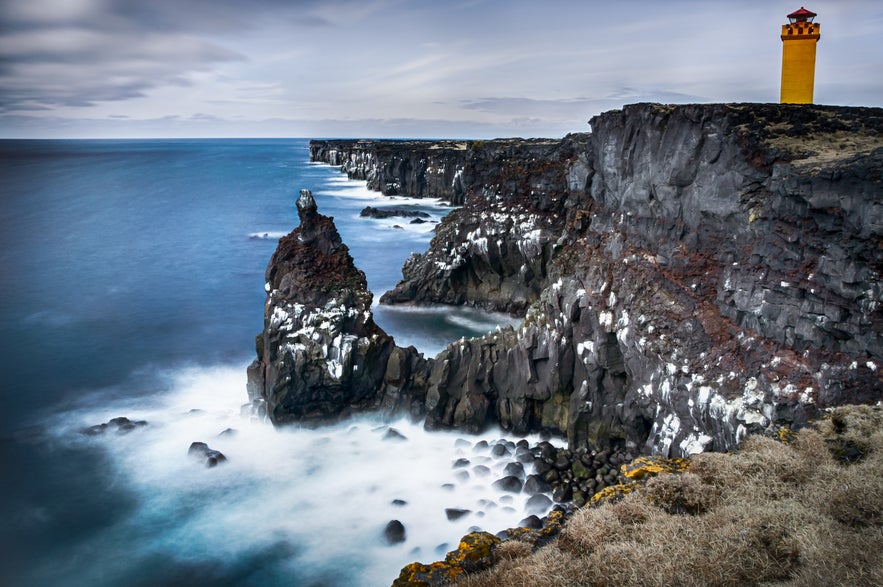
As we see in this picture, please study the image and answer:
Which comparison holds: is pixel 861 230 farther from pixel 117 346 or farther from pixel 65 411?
pixel 117 346

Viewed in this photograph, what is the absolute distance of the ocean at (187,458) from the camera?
18.5m

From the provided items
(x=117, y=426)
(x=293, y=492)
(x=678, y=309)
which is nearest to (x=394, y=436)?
(x=293, y=492)

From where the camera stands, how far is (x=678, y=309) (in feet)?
63.6

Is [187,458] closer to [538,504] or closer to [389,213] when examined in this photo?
[538,504]

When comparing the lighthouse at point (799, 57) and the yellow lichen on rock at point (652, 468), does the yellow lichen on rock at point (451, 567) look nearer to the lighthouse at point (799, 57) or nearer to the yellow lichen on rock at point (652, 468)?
the yellow lichen on rock at point (652, 468)

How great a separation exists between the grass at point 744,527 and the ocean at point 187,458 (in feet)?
26.5

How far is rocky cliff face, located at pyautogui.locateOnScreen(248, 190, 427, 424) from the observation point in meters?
24.5

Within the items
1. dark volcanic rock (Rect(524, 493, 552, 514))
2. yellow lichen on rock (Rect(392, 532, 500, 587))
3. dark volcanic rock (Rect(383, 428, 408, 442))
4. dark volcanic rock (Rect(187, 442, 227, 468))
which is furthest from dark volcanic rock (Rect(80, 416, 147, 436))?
yellow lichen on rock (Rect(392, 532, 500, 587))

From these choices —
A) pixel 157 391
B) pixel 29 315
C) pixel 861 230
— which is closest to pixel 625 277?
pixel 861 230

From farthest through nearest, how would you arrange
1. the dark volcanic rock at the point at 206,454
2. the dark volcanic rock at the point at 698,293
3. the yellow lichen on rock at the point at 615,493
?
1. the dark volcanic rock at the point at 206,454
2. the dark volcanic rock at the point at 698,293
3. the yellow lichen on rock at the point at 615,493

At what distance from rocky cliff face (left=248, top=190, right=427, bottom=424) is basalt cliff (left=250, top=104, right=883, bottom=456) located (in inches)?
3.3

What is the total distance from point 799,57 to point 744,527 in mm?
19289

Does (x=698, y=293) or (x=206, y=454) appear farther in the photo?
(x=206, y=454)

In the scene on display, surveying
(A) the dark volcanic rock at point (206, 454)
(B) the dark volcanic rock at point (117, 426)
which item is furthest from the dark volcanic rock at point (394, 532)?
(B) the dark volcanic rock at point (117, 426)
